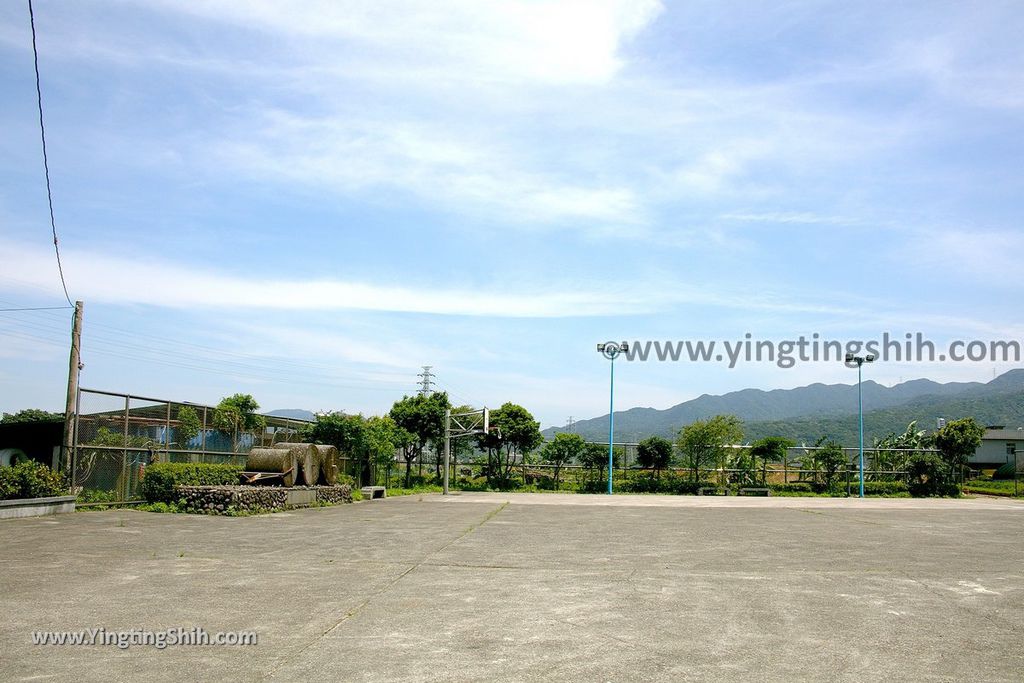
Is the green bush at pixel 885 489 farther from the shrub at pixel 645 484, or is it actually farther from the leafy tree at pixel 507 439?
the leafy tree at pixel 507 439

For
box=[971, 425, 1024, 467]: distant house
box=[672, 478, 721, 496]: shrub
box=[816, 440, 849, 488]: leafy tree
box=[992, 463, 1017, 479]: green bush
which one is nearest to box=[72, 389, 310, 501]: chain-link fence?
box=[672, 478, 721, 496]: shrub

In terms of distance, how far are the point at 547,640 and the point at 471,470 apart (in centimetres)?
Answer: 4737

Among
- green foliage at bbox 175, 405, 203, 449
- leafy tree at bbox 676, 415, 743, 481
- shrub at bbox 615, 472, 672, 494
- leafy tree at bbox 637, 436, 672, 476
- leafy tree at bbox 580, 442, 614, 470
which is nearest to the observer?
green foliage at bbox 175, 405, 203, 449

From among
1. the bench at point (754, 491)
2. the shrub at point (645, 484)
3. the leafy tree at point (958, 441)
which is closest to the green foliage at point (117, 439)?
the shrub at point (645, 484)

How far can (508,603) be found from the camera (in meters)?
8.88

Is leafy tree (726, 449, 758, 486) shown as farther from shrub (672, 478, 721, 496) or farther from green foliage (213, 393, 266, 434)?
green foliage (213, 393, 266, 434)

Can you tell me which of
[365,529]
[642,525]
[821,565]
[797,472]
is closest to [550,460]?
[797,472]

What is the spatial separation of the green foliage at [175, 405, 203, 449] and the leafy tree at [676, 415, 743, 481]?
3174 cm

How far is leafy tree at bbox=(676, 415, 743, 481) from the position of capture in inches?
1875

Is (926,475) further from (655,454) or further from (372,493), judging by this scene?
(372,493)

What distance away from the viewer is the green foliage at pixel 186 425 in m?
23.2

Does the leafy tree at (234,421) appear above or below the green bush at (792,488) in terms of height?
above

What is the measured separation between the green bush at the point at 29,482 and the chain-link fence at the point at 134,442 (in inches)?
38.8

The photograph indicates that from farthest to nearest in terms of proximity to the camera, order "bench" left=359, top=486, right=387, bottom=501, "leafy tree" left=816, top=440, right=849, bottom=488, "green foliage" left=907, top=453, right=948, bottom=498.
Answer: "leafy tree" left=816, top=440, right=849, bottom=488
"green foliage" left=907, top=453, right=948, bottom=498
"bench" left=359, top=486, right=387, bottom=501
